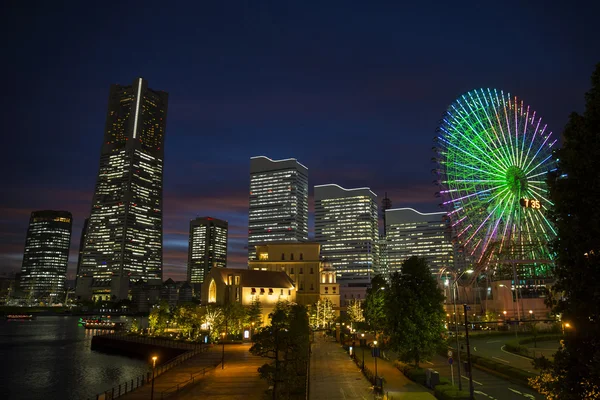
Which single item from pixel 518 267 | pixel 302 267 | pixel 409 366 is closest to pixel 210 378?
pixel 409 366

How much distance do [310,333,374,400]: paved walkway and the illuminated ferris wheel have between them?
34.8 metres

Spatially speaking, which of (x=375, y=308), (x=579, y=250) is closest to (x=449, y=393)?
(x=579, y=250)

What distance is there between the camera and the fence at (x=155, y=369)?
3907cm

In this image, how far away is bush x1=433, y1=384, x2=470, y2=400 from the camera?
28442mm

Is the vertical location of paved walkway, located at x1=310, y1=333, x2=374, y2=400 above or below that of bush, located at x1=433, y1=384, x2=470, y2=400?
below

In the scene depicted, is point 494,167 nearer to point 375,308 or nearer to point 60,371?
point 375,308

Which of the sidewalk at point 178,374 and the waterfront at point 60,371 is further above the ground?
the sidewalk at point 178,374

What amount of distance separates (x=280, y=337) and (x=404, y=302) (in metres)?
15.5

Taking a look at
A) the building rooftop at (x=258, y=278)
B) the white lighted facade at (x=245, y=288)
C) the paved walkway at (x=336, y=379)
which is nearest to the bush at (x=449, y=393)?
the paved walkway at (x=336, y=379)

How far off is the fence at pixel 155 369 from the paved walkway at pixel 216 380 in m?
1.05

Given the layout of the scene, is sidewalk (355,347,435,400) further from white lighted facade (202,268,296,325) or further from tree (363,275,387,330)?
white lighted facade (202,268,296,325)

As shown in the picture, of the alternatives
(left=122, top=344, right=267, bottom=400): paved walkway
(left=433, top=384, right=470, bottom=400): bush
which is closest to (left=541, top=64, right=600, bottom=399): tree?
(left=433, top=384, right=470, bottom=400): bush

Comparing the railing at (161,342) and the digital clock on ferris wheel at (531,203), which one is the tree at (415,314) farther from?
the digital clock on ferris wheel at (531,203)

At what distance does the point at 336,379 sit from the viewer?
126 feet
